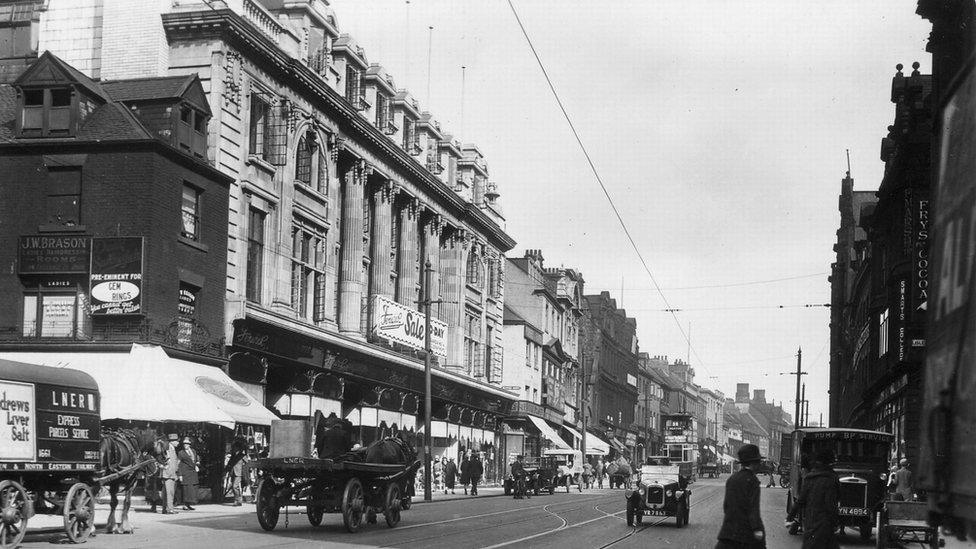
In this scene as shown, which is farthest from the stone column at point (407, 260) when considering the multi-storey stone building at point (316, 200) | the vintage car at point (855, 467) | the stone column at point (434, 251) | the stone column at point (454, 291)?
the vintage car at point (855, 467)

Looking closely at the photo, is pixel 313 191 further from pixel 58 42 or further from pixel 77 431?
pixel 77 431

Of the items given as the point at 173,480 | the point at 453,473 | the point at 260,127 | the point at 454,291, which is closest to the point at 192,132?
the point at 260,127

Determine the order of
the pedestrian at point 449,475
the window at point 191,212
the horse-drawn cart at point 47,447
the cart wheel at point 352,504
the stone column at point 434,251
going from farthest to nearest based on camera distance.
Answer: the stone column at point 434,251
the pedestrian at point 449,475
the window at point 191,212
the cart wheel at point 352,504
the horse-drawn cart at point 47,447

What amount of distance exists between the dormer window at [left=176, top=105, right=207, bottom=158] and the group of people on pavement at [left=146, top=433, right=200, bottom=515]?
→ 8.62 meters

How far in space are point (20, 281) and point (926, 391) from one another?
28.4 meters

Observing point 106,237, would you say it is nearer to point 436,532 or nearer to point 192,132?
point 192,132

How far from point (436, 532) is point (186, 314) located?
12.8 metres

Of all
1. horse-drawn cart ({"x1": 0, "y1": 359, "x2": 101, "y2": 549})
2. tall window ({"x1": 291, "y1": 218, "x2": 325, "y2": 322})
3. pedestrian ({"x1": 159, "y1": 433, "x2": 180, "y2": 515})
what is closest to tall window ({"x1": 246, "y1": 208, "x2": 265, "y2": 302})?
tall window ({"x1": 291, "y1": 218, "x2": 325, "y2": 322})

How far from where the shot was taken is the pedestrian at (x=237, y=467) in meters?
30.8

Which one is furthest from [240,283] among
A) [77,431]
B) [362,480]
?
[77,431]

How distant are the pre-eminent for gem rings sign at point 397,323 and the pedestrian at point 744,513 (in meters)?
36.1

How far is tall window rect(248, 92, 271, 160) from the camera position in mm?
36375

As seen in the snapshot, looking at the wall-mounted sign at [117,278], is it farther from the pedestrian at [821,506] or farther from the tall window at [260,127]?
the pedestrian at [821,506]

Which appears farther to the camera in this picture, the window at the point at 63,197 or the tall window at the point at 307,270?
the tall window at the point at 307,270
